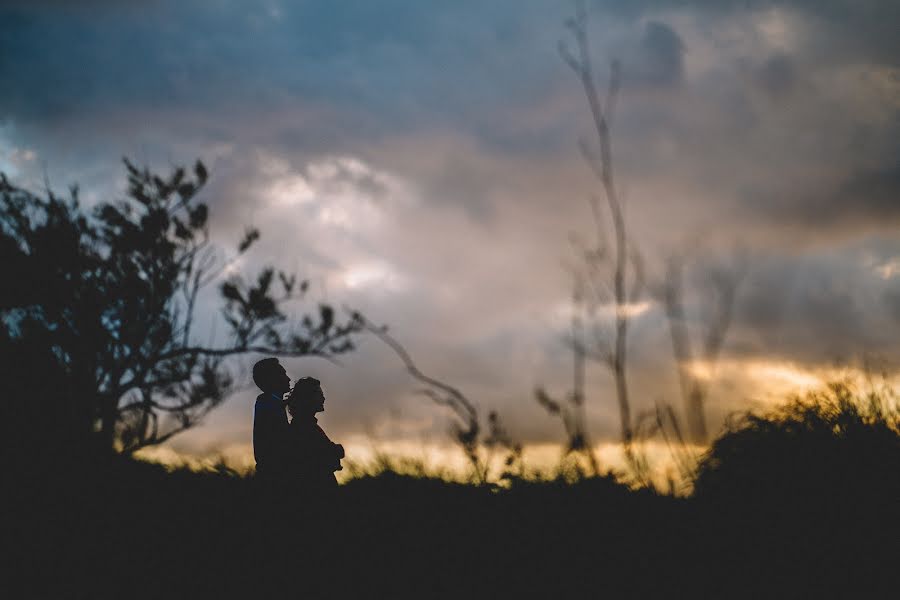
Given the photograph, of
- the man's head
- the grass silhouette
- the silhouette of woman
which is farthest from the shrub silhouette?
the man's head

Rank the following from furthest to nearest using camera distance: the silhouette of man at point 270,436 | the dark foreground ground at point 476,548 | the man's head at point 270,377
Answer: the man's head at point 270,377 < the silhouette of man at point 270,436 < the dark foreground ground at point 476,548

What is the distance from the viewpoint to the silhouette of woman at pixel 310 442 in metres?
5.27

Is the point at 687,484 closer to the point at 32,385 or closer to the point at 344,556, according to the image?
the point at 344,556

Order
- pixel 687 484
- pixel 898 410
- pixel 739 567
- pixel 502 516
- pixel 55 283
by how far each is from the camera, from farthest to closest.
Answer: pixel 55 283 < pixel 898 410 < pixel 687 484 < pixel 502 516 < pixel 739 567

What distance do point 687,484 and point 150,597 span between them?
16.3 feet

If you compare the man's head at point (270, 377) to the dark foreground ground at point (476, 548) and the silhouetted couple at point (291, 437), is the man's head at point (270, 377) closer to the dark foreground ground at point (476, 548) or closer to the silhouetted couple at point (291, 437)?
the silhouetted couple at point (291, 437)

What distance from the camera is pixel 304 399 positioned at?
5.39 metres

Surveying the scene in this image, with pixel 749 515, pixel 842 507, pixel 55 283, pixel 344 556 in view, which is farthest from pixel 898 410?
pixel 55 283

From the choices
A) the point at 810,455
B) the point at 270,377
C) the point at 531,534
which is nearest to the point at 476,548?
the point at 531,534

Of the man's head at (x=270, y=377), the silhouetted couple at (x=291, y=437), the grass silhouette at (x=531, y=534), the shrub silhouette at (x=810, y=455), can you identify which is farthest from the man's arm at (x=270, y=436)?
the shrub silhouette at (x=810, y=455)

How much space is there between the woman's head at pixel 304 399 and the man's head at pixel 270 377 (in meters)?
0.10

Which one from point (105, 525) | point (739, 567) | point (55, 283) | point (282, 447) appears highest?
point (55, 283)

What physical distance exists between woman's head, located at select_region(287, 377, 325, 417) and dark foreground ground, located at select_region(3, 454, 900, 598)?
0.70 meters

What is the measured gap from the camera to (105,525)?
653 cm
